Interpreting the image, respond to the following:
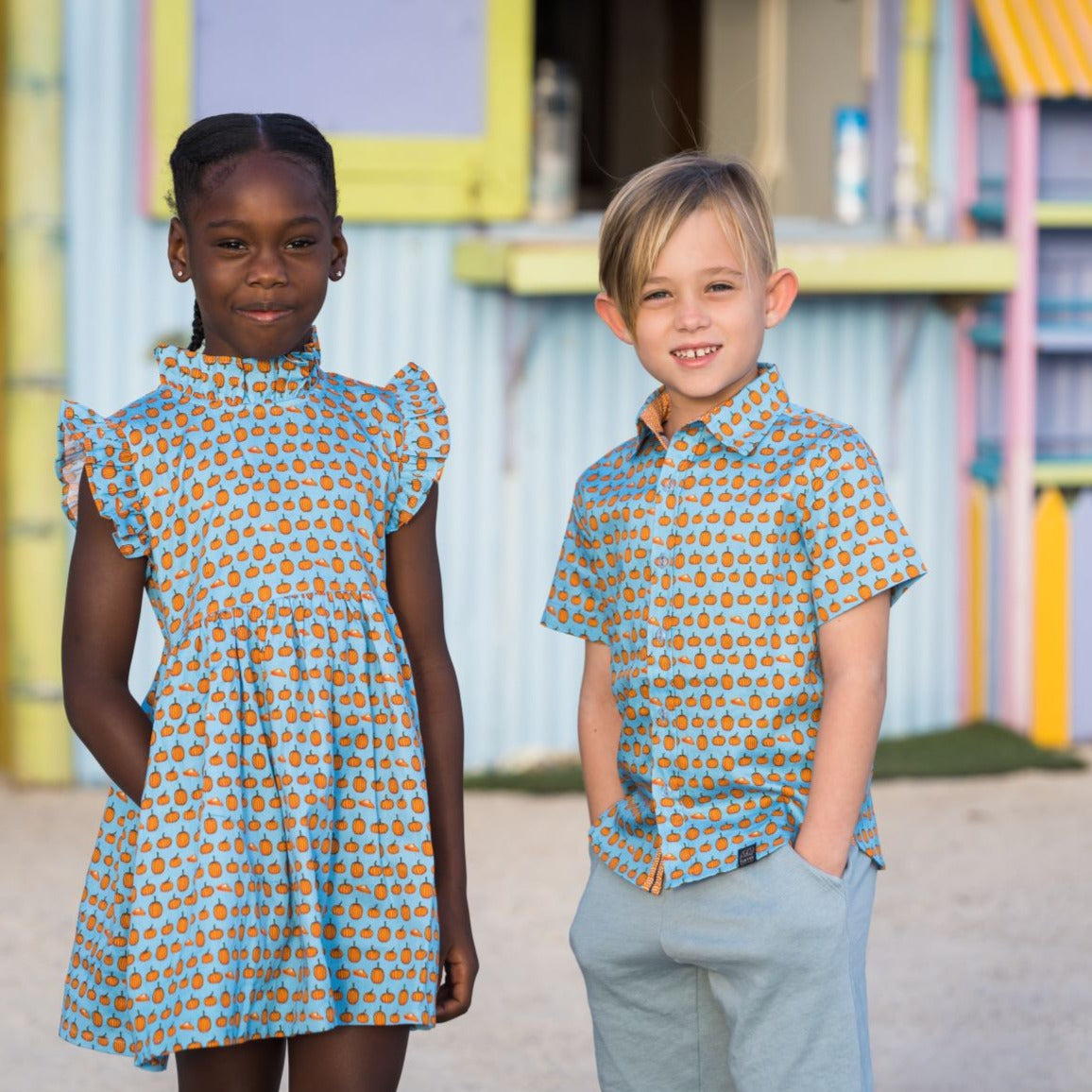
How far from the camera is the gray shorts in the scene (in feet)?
7.30

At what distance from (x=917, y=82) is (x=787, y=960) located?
13.8ft

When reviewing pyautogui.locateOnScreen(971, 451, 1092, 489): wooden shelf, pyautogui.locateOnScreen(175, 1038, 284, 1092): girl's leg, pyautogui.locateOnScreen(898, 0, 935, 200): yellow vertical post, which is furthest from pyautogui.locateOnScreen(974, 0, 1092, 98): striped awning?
pyautogui.locateOnScreen(175, 1038, 284, 1092): girl's leg

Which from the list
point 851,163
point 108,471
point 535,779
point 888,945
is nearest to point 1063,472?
point 851,163

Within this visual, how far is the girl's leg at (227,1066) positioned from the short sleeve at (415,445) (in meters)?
0.58

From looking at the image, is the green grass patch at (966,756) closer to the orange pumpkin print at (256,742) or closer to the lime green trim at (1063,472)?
the lime green trim at (1063,472)

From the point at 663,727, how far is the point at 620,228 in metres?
0.58

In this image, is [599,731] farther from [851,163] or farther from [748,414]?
[851,163]

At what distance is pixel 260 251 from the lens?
215cm

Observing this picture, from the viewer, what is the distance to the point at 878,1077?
3.53 meters

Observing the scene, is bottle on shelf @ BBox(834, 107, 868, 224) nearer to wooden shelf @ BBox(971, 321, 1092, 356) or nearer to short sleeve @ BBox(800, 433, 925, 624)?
wooden shelf @ BBox(971, 321, 1092, 356)

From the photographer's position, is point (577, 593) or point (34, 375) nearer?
point (577, 593)

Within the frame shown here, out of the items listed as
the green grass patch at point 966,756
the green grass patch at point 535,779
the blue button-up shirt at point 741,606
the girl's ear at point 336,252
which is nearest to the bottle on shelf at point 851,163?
the green grass patch at point 966,756

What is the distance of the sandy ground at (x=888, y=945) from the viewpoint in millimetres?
3609

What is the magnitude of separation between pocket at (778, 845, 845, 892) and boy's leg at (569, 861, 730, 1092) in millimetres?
193
